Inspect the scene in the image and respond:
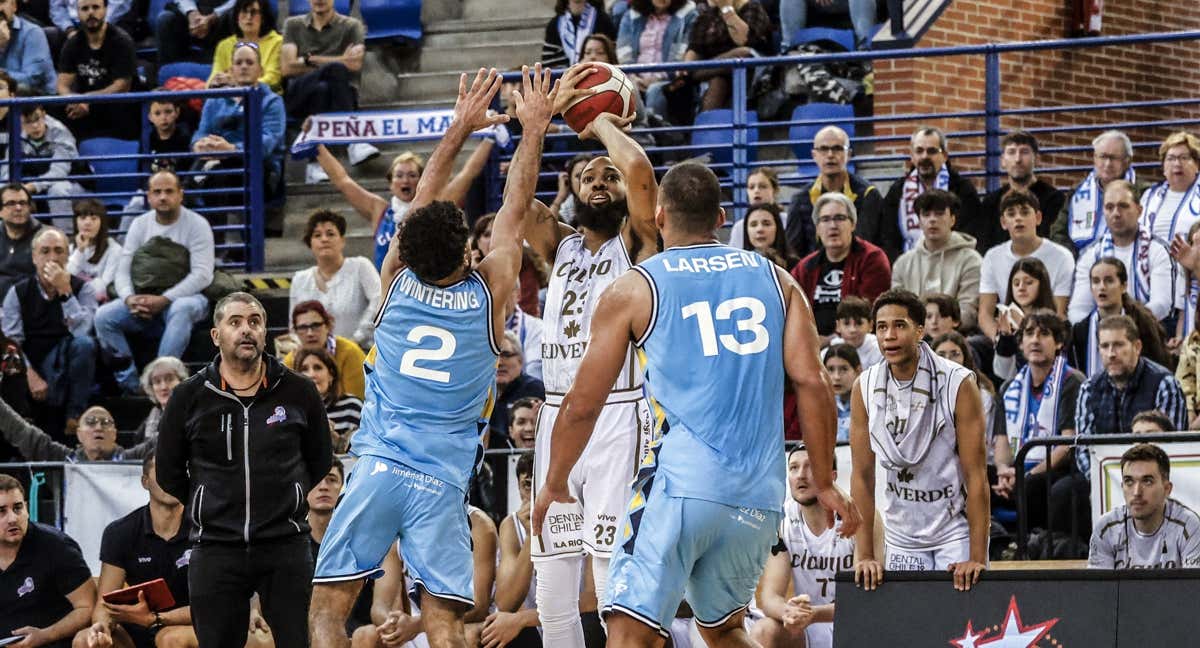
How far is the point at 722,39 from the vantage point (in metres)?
17.1

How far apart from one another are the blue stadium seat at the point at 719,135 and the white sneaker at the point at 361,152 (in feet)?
9.81

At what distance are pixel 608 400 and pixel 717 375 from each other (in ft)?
6.85

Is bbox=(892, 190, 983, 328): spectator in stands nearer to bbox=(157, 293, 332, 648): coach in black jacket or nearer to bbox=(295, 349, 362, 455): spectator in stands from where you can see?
bbox=(295, 349, 362, 455): spectator in stands

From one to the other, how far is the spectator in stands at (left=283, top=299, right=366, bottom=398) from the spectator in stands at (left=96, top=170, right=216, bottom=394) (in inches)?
73.6

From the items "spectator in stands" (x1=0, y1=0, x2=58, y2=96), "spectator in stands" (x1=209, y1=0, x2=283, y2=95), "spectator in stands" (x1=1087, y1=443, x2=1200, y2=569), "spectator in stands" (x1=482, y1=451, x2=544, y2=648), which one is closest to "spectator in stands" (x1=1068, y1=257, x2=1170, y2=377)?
"spectator in stands" (x1=1087, y1=443, x2=1200, y2=569)

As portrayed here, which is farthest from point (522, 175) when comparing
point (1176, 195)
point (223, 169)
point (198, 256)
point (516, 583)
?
point (223, 169)

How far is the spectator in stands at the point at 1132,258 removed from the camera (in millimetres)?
13695

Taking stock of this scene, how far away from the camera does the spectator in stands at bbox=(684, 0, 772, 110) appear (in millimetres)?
16984

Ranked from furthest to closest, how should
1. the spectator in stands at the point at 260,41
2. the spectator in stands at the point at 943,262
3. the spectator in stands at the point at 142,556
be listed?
the spectator in stands at the point at 260,41 < the spectator in stands at the point at 943,262 < the spectator in stands at the point at 142,556

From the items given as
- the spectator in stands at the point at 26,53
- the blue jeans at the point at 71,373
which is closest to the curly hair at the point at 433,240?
the blue jeans at the point at 71,373

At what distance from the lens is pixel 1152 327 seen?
1295cm

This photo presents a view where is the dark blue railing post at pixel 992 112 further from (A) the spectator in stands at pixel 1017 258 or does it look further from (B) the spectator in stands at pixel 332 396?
(B) the spectator in stands at pixel 332 396

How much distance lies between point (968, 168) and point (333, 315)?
19.7 feet

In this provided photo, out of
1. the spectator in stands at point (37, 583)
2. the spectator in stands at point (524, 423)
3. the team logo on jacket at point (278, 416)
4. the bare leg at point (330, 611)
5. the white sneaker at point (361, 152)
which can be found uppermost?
the white sneaker at point (361, 152)
